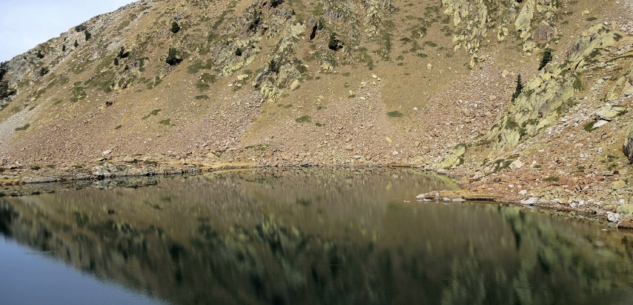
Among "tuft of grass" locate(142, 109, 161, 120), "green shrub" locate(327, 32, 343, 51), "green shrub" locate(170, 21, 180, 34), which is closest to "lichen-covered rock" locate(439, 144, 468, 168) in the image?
"green shrub" locate(327, 32, 343, 51)

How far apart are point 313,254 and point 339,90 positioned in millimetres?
65302

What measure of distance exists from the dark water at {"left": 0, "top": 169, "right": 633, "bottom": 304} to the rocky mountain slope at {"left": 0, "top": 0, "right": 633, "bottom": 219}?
1067 centimetres

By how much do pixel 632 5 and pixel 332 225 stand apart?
77596mm

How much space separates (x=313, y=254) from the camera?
79.7 ft

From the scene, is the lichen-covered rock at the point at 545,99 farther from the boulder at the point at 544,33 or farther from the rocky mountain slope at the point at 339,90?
the boulder at the point at 544,33

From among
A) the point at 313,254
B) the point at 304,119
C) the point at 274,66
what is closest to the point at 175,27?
the point at 274,66

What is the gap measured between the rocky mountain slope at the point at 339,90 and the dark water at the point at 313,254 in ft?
35.0

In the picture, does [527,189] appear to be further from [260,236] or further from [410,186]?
[260,236]

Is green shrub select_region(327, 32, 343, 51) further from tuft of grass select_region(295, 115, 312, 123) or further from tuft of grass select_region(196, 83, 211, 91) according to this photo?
tuft of grass select_region(196, 83, 211, 91)

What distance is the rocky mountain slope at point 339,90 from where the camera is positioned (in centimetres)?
4509

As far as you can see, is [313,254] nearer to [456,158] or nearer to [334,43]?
[456,158]

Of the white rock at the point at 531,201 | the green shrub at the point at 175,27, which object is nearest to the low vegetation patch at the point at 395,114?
the white rock at the point at 531,201

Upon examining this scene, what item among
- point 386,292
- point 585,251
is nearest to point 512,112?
point 585,251

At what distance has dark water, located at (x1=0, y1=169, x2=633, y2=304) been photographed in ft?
61.7
